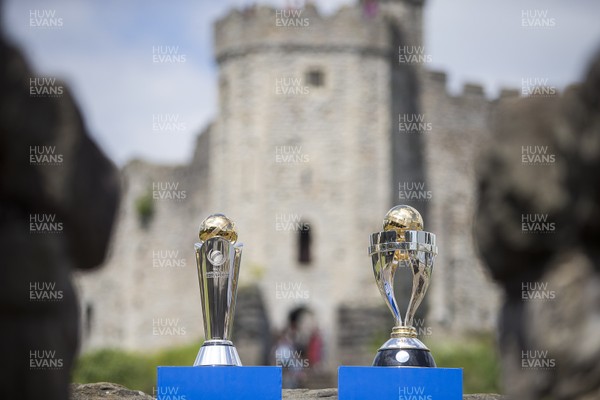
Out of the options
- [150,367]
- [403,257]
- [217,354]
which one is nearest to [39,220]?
[217,354]

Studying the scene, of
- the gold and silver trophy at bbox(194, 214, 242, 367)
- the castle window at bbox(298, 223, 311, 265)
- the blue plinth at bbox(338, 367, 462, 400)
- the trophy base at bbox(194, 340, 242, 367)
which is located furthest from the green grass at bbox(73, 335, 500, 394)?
the blue plinth at bbox(338, 367, 462, 400)

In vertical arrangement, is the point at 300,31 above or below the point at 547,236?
above

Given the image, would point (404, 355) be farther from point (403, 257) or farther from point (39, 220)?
point (39, 220)

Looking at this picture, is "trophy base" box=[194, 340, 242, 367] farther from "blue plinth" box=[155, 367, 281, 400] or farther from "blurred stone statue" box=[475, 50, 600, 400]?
"blurred stone statue" box=[475, 50, 600, 400]

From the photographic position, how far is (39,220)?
4488 millimetres

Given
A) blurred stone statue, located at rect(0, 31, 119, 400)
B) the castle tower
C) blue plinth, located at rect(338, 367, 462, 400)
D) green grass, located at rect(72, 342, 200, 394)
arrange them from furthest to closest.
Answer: the castle tower < green grass, located at rect(72, 342, 200, 394) < blue plinth, located at rect(338, 367, 462, 400) < blurred stone statue, located at rect(0, 31, 119, 400)

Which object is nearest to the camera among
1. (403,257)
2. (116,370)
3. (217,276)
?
(217,276)

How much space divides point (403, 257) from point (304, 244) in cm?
2635

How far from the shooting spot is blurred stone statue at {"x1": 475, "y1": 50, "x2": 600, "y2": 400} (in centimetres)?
439

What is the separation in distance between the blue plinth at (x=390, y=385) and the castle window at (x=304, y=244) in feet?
88.0

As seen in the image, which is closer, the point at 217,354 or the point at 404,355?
the point at 404,355

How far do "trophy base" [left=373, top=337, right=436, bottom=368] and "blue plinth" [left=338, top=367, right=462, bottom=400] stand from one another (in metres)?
0.58

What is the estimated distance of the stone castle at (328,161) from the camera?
34375 mm

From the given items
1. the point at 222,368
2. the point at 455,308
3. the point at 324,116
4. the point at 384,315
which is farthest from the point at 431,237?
the point at 455,308
